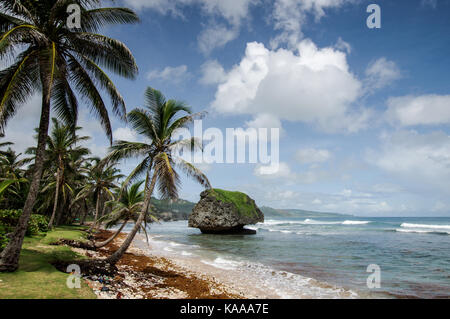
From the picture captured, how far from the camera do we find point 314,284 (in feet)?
34.7

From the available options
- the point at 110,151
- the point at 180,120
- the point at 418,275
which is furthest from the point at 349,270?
the point at 110,151

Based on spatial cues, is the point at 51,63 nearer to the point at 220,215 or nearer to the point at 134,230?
the point at 134,230

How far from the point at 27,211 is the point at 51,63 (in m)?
4.52

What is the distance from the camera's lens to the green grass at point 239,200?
121 feet

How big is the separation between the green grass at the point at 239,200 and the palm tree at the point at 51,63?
2806 centimetres

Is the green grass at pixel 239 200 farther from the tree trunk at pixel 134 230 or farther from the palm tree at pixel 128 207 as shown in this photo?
the tree trunk at pixel 134 230

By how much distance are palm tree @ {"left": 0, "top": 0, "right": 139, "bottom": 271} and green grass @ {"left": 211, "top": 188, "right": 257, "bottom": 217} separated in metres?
28.1

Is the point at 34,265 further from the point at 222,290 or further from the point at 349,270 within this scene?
the point at 349,270

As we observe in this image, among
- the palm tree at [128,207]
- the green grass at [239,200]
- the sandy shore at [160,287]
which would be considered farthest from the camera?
the green grass at [239,200]

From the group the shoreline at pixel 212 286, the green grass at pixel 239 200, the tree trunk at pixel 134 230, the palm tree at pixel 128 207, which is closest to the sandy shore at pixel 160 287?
the shoreline at pixel 212 286

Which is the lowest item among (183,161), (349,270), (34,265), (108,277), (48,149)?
(349,270)

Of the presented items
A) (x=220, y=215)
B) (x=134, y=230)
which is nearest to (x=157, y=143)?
(x=134, y=230)

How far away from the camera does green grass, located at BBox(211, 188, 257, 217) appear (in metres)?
36.8
